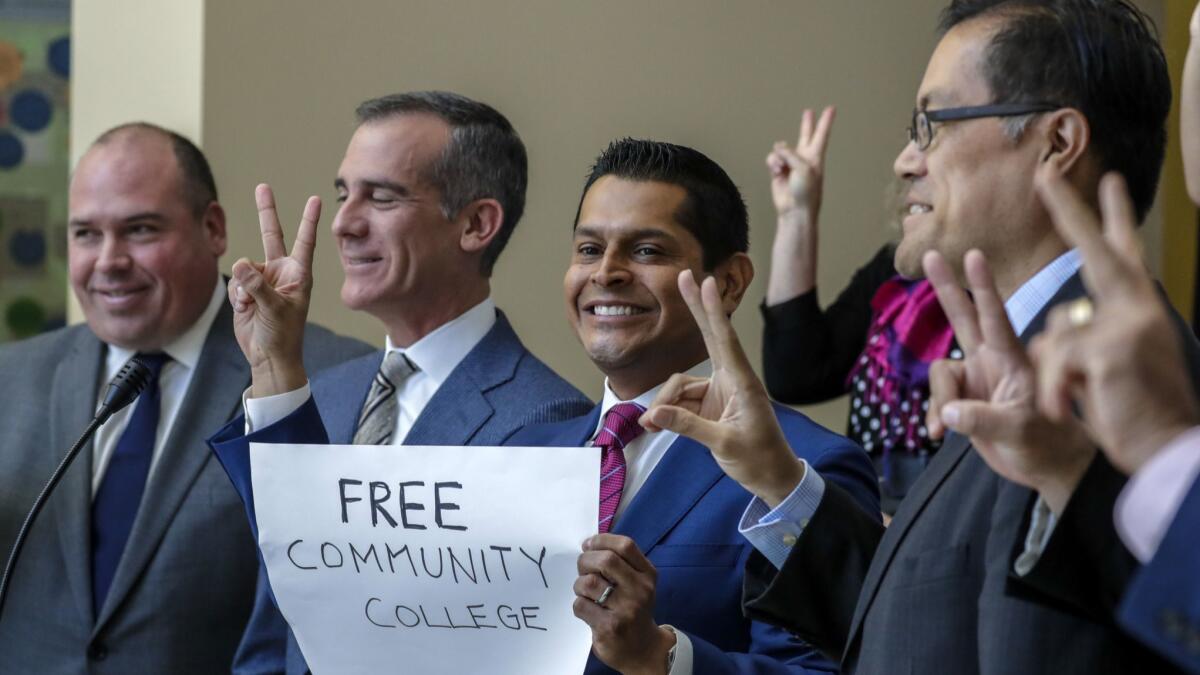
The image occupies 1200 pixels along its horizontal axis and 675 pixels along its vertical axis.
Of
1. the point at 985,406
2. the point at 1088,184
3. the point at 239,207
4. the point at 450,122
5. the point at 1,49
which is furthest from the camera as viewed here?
the point at 1,49

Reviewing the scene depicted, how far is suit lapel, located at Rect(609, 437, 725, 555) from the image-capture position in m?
2.13

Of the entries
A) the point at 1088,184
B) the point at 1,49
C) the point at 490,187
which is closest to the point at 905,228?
the point at 1088,184

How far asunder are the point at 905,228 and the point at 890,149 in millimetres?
2693

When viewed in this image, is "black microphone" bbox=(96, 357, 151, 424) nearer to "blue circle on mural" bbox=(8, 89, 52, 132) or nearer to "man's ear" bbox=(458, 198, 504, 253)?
"man's ear" bbox=(458, 198, 504, 253)

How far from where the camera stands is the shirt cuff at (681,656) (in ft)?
6.21

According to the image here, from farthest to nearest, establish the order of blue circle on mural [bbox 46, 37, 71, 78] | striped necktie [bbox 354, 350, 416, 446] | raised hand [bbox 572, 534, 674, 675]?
blue circle on mural [bbox 46, 37, 71, 78] < striped necktie [bbox 354, 350, 416, 446] < raised hand [bbox 572, 534, 674, 675]

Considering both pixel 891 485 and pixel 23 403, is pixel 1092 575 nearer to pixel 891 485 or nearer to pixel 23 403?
pixel 891 485

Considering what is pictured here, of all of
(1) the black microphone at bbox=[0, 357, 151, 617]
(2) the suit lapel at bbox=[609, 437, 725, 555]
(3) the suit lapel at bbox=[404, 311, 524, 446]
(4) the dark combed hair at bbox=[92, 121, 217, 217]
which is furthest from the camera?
(4) the dark combed hair at bbox=[92, 121, 217, 217]

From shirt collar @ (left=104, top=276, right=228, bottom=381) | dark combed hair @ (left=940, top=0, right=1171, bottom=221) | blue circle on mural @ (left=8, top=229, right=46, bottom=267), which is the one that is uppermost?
dark combed hair @ (left=940, top=0, right=1171, bottom=221)

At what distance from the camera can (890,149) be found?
A: 4.50m

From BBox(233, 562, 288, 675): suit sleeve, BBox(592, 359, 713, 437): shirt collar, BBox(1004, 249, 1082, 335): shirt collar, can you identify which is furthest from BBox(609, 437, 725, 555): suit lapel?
BBox(233, 562, 288, 675): suit sleeve

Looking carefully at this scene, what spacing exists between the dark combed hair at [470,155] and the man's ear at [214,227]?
0.55m

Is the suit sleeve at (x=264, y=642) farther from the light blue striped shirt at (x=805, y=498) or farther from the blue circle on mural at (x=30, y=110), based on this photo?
the blue circle on mural at (x=30, y=110)

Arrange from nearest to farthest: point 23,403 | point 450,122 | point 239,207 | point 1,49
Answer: point 450,122, point 23,403, point 239,207, point 1,49
